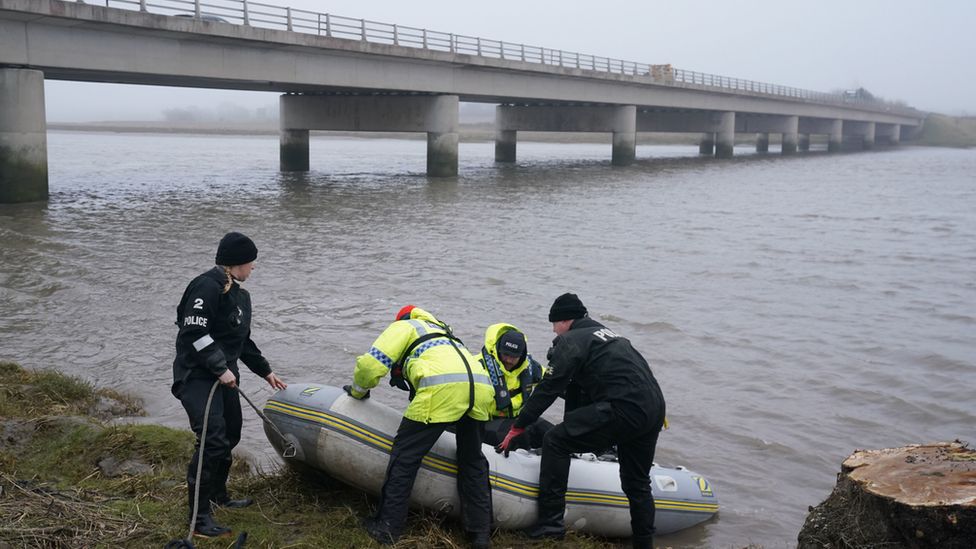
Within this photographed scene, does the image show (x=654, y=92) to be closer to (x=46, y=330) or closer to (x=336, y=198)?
(x=336, y=198)

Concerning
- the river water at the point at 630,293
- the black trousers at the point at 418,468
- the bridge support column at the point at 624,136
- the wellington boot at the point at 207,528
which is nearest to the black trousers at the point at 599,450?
the black trousers at the point at 418,468

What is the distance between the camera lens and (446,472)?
5.91 meters

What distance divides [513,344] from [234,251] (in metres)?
2.11

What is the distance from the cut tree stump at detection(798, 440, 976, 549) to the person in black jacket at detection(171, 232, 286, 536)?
364 cm

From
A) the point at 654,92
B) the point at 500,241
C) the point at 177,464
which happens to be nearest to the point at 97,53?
the point at 500,241

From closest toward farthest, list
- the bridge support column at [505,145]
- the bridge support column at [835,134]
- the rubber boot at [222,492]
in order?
the rubber boot at [222,492], the bridge support column at [505,145], the bridge support column at [835,134]

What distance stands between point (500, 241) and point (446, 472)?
15.8 m

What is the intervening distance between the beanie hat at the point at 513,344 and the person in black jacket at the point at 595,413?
0.56 metres

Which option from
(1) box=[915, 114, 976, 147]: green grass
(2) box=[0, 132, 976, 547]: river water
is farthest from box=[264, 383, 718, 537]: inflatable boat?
(1) box=[915, 114, 976, 147]: green grass

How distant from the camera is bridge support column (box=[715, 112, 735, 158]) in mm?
68062

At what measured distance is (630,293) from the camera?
619 inches

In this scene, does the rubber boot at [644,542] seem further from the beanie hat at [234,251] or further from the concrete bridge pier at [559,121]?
the concrete bridge pier at [559,121]

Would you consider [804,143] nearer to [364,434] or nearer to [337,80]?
[337,80]

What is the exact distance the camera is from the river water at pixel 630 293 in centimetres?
912
